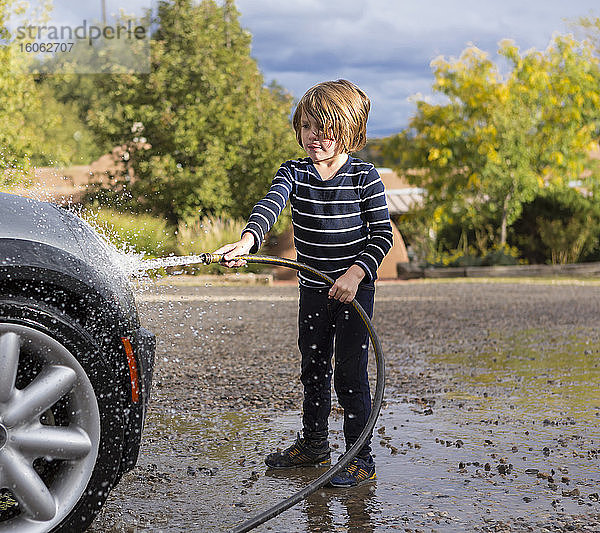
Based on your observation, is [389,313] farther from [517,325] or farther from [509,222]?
[509,222]

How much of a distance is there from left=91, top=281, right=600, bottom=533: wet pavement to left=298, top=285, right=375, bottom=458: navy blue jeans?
0.98 ft

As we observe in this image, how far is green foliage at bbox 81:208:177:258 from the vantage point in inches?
660

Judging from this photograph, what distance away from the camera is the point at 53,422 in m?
3.02

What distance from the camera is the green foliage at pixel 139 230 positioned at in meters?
16.8

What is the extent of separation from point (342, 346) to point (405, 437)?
36.0 inches

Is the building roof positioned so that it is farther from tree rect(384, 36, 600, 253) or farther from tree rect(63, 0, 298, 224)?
tree rect(63, 0, 298, 224)

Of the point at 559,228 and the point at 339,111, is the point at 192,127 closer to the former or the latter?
the point at 559,228

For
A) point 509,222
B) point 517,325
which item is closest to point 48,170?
point 509,222

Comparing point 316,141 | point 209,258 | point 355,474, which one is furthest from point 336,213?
point 355,474

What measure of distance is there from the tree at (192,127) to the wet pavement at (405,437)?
1224 centimetres

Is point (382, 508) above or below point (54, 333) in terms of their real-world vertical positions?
below

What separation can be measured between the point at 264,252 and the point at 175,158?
4099mm

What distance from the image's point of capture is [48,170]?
23297 mm

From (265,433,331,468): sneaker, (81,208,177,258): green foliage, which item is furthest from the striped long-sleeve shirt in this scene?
(81,208,177,258): green foliage
